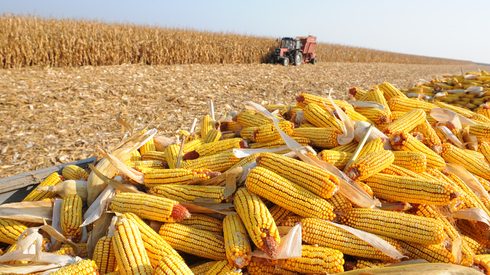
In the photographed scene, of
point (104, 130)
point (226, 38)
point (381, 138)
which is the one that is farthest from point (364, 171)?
point (226, 38)

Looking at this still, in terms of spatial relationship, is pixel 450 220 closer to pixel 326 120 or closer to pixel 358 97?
pixel 326 120

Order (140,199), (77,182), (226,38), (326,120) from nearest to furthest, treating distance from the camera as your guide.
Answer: (140,199) → (77,182) → (326,120) → (226,38)

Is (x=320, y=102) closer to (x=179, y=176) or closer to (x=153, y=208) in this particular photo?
(x=179, y=176)

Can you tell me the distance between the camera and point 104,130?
24.0ft

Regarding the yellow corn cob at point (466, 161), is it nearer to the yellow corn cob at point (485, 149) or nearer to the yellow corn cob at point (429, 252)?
the yellow corn cob at point (485, 149)

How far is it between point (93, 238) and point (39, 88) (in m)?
8.87

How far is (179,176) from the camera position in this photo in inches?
97.0

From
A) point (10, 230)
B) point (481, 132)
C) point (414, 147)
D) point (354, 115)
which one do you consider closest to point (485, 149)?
point (481, 132)

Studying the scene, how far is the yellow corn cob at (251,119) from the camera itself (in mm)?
3430

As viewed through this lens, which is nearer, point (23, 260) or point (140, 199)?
point (23, 260)

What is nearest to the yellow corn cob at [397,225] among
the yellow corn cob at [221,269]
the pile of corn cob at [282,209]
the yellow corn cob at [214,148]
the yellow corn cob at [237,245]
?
the pile of corn cob at [282,209]

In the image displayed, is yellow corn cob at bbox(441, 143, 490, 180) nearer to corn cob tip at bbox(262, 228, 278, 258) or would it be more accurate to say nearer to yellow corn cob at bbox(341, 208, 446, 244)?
yellow corn cob at bbox(341, 208, 446, 244)

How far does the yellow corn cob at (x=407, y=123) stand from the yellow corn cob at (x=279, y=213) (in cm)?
126

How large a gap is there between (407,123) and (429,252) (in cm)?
132
